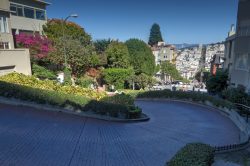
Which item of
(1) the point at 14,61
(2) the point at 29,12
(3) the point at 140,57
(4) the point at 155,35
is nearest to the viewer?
(1) the point at 14,61

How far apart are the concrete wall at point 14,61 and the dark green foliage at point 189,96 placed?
12885mm

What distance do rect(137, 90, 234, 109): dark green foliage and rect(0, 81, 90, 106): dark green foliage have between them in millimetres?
10227

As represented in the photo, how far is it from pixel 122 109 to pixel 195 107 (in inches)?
330

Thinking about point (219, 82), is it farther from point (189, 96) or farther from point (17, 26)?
point (17, 26)

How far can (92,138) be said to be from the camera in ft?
30.4

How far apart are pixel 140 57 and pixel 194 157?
145ft

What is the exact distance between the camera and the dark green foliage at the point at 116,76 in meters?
36.5

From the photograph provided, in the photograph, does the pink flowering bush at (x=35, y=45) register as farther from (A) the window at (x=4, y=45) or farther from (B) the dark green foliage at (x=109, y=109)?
(B) the dark green foliage at (x=109, y=109)

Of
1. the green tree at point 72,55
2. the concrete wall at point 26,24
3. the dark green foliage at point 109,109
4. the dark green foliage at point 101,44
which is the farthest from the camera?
the dark green foliage at point 101,44

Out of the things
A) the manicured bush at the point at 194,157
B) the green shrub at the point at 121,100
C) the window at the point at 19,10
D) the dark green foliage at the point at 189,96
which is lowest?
the dark green foliage at the point at 189,96

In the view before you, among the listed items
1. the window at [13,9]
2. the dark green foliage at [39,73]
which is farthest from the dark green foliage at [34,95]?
the window at [13,9]

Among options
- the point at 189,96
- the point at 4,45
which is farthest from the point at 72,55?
the point at 189,96

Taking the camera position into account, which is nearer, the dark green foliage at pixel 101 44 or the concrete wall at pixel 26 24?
the concrete wall at pixel 26 24

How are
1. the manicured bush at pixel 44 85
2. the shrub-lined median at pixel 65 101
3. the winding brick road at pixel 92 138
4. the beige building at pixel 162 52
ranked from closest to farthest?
the winding brick road at pixel 92 138 < the shrub-lined median at pixel 65 101 < the manicured bush at pixel 44 85 < the beige building at pixel 162 52
